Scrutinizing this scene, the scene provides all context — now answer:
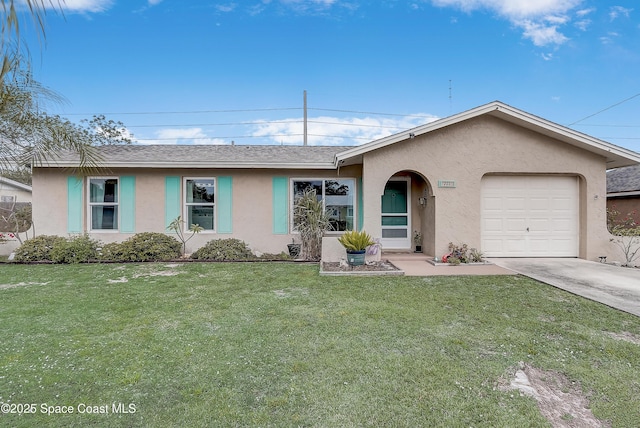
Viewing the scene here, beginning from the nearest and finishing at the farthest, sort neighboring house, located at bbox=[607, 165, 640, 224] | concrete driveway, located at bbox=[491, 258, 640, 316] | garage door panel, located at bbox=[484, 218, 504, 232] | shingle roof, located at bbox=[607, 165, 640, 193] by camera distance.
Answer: concrete driveway, located at bbox=[491, 258, 640, 316] → garage door panel, located at bbox=[484, 218, 504, 232] → neighboring house, located at bbox=[607, 165, 640, 224] → shingle roof, located at bbox=[607, 165, 640, 193]

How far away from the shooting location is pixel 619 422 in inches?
96.6

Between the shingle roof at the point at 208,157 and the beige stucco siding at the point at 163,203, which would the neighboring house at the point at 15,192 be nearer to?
the beige stucco siding at the point at 163,203

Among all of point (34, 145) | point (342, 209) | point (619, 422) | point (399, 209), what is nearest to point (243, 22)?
Answer: point (342, 209)

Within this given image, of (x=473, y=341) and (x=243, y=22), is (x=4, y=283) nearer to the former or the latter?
(x=473, y=341)

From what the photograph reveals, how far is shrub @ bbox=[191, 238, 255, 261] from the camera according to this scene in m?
9.92

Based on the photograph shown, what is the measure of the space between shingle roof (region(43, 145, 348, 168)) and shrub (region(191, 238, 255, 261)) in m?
2.50

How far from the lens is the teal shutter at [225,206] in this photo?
10.9m

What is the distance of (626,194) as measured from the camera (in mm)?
13180

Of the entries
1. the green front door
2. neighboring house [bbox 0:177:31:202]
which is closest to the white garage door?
the green front door

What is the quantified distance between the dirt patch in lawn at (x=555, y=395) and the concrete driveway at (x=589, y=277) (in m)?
2.96

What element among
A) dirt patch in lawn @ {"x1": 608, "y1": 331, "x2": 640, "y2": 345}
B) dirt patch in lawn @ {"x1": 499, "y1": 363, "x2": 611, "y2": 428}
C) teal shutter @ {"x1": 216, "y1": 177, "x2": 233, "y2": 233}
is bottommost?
dirt patch in lawn @ {"x1": 499, "y1": 363, "x2": 611, "y2": 428}

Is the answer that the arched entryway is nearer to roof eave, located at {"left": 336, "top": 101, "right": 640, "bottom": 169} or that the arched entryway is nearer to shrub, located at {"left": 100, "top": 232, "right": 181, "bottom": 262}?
roof eave, located at {"left": 336, "top": 101, "right": 640, "bottom": 169}

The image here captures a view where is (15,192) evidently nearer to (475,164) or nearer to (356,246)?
(356,246)

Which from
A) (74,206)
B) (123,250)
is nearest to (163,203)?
(123,250)
